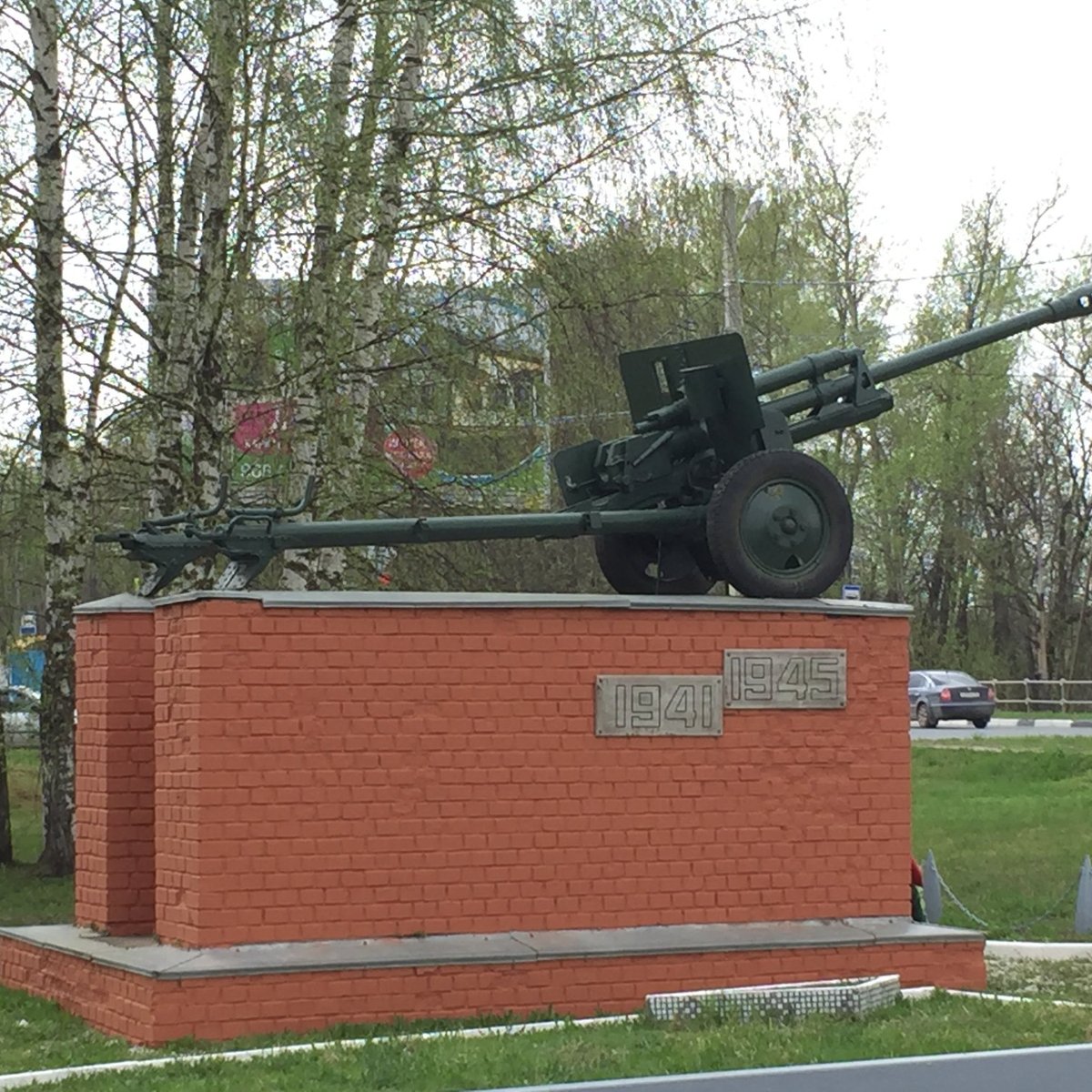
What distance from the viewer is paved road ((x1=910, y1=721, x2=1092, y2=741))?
31.6 meters

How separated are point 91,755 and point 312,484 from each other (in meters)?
1.85

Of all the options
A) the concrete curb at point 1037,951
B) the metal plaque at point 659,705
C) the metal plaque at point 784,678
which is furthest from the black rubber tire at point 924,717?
the metal plaque at point 659,705

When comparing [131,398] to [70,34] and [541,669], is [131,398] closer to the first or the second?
[70,34]

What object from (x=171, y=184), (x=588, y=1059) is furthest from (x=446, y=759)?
(x=171, y=184)

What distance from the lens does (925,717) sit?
37438mm

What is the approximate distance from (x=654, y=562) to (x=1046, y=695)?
123ft

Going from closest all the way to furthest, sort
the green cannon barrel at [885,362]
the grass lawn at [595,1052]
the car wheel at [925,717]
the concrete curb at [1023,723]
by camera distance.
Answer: the grass lawn at [595,1052] < the green cannon barrel at [885,362] < the concrete curb at [1023,723] < the car wheel at [925,717]

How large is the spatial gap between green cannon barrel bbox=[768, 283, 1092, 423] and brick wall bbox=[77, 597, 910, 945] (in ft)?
4.58

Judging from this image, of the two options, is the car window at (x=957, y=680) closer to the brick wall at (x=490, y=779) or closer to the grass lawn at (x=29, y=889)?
the grass lawn at (x=29, y=889)

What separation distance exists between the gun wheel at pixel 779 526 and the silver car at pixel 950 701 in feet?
90.1

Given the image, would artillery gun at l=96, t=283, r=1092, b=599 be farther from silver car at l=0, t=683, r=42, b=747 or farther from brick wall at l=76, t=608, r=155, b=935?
silver car at l=0, t=683, r=42, b=747

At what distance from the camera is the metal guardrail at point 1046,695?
139 feet

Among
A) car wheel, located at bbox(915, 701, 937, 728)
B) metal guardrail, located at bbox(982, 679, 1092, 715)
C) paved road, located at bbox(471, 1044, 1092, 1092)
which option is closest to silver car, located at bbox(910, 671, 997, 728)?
car wheel, located at bbox(915, 701, 937, 728)

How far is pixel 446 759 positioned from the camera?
30.2ft
